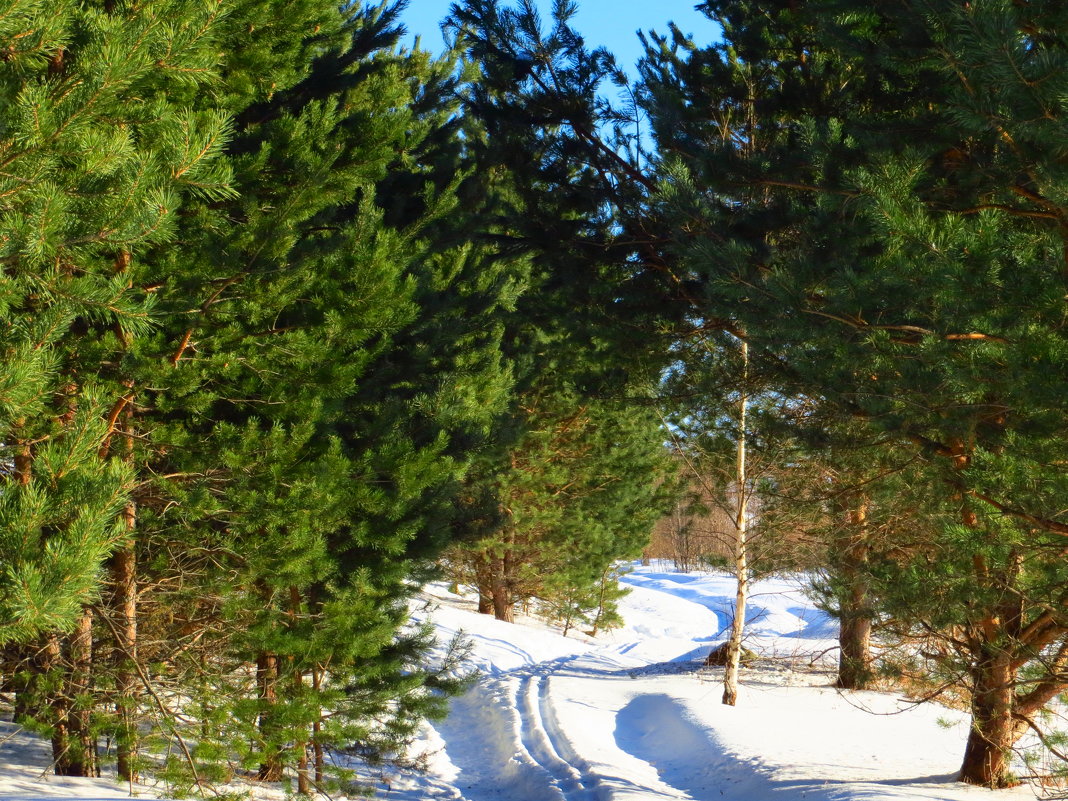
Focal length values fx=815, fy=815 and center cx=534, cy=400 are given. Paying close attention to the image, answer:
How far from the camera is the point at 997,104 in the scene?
3.95 metres

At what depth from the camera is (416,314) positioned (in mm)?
6605

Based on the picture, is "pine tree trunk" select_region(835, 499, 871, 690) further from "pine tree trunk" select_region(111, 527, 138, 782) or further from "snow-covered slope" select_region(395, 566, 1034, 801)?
"pine tree trunk" select_region(111, 527, 138, 782)

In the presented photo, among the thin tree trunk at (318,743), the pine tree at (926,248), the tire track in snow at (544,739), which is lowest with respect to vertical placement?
the tire track in snow at (544,739)

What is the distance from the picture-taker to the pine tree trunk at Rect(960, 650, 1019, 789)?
6371 millimetres

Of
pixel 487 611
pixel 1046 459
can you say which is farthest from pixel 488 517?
pixel 487 611

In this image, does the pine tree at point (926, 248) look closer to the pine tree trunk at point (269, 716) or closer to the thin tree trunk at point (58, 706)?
the pine tree trunk at point (269, 716)

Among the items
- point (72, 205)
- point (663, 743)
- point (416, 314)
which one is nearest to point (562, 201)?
point (416, 314)

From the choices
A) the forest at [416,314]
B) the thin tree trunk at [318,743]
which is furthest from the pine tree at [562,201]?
the thin tree trunk at [318,743]

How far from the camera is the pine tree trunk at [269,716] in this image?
18.2ft

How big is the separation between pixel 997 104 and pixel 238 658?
6.26 m

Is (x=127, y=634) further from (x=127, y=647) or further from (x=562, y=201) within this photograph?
(x=562, y=201)

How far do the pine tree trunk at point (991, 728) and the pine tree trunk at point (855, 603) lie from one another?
926 millimetres

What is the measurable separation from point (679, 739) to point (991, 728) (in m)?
3.90

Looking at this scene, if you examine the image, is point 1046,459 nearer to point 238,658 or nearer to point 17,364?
point 17,364
